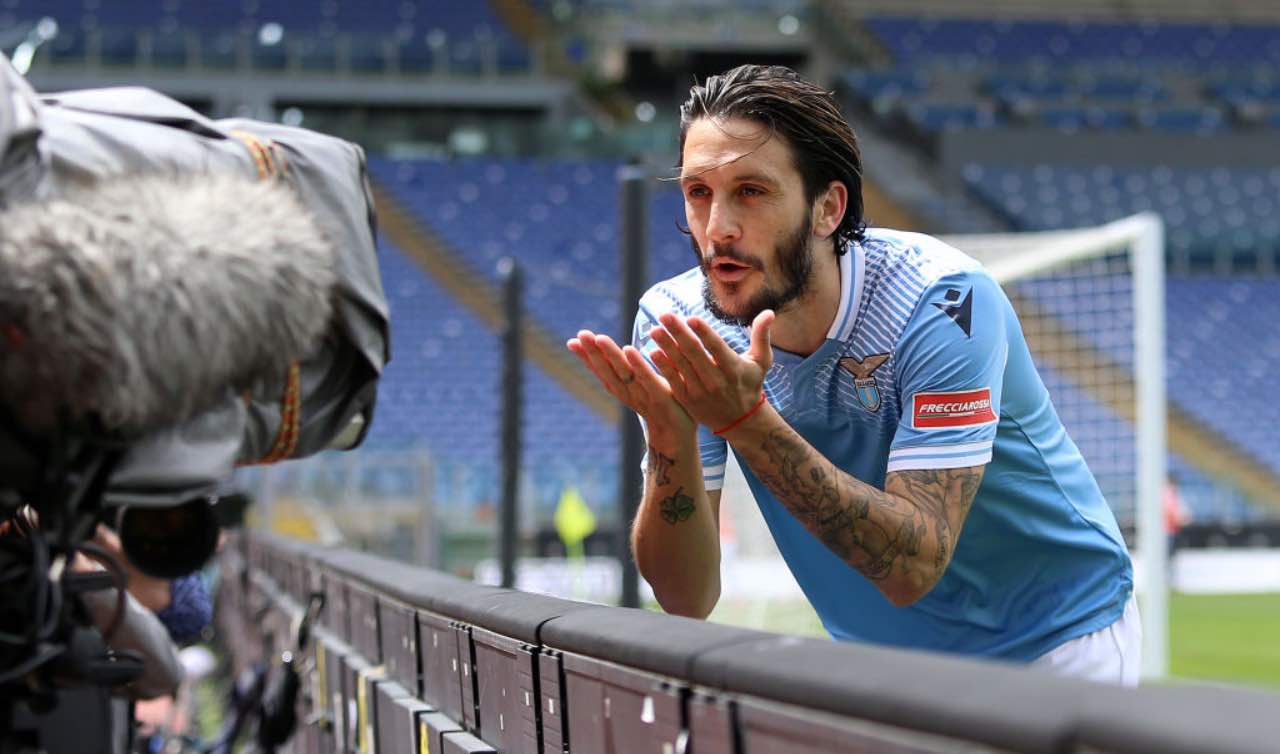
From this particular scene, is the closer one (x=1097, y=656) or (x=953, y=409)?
(x=953, y=409)

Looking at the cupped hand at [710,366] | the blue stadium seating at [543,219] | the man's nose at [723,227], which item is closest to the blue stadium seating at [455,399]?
the blue stadium seating at [543,219]

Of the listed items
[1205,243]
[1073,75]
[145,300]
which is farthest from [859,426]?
[1073,75]

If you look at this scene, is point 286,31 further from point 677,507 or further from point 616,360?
point 616,360

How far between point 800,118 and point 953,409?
1.78ft

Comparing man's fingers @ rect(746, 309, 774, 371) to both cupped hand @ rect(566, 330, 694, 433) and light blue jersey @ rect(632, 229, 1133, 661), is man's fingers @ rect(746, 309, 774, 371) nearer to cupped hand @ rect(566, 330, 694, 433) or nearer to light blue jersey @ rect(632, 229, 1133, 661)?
cupped hand @ rect(566, 330, 694, 433)

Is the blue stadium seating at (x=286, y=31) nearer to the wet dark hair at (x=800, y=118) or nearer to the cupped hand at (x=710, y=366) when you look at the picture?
the wet dark hair at (x=800, y=118)

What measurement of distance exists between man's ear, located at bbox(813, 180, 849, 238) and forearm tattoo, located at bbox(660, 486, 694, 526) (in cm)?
48

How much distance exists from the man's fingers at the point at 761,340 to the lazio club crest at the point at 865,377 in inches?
15.8

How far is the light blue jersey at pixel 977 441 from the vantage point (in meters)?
2.54

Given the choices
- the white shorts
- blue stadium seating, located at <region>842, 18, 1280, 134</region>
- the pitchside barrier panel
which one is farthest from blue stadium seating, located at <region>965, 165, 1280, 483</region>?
the white shorts

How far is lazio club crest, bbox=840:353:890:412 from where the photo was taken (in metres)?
2.62

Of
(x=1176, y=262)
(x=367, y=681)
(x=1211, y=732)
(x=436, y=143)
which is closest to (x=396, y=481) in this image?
(x=367, y=681)

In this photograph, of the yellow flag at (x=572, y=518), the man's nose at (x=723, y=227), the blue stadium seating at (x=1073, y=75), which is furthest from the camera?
the blue stadium seating at (x=1073, y=75)

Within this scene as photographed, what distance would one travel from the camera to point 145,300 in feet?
4.94
